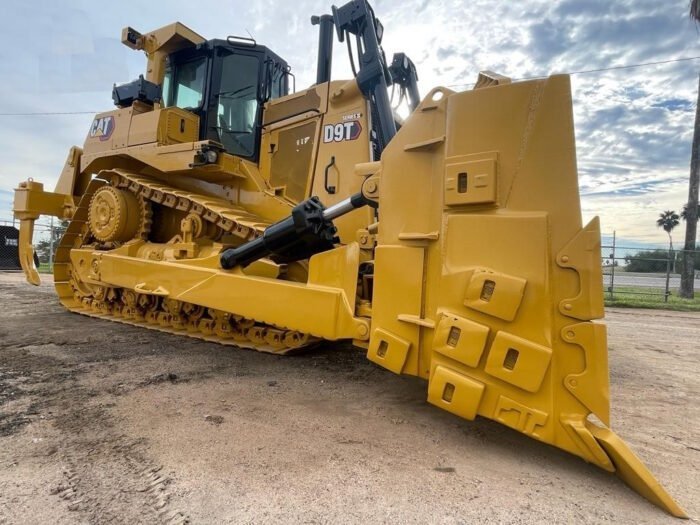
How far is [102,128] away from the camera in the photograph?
6.06m

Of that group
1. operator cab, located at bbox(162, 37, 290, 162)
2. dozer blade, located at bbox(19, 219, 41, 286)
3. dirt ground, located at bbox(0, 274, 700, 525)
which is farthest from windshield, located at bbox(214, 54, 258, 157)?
dozer blade, located at bbox(19, 219, 41, 286)

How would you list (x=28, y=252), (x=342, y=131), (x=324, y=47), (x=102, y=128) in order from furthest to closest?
1. (x=28, y=252)
2. (x=102, y=128)
3. (x=324, y=47)
4. (x=342, y=131)

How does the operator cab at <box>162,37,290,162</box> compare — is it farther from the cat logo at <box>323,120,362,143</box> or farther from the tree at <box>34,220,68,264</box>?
the tree at <box>34,220,68,264</box>

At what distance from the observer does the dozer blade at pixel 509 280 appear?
2.22 meters

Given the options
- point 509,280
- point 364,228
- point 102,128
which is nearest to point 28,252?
point 102,128

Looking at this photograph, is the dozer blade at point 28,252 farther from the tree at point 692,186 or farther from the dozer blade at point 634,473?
the tree at point 692,186

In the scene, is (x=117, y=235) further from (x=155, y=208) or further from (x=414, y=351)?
(x=414, y=351)

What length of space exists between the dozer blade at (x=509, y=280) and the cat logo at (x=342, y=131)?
69.6 inches

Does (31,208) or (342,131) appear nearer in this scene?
(342,131)

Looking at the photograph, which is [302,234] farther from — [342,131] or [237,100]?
[237,100]

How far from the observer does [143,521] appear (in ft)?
5.73

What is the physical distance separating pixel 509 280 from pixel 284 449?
1562 mm

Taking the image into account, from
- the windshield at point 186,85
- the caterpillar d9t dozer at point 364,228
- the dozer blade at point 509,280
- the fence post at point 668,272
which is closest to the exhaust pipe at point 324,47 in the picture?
the caterpillar d9t dozer at point 364,228

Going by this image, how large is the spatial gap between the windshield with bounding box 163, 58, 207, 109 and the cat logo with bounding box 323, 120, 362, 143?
198 centimetres
